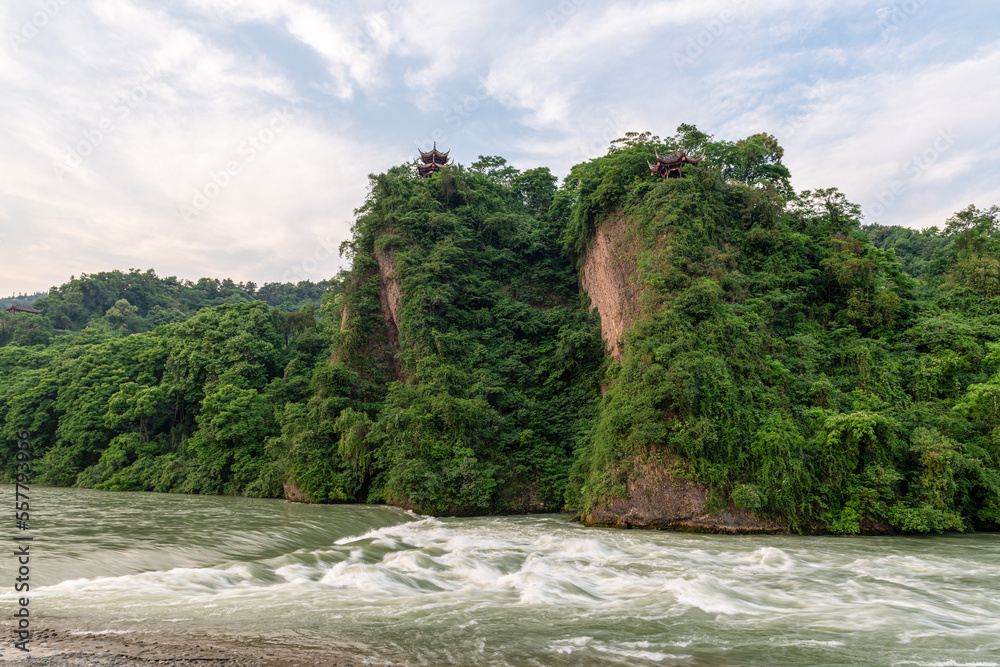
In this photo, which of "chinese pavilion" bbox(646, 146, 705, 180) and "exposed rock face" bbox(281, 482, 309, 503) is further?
"chinese pavilion" bbox(646, 146, 705, 180)

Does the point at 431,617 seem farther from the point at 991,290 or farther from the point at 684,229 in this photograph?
the point at 991,290

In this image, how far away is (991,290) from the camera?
2030 cm

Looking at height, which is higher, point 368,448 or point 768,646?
point 368,448

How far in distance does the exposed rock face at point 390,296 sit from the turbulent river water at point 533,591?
1249cm

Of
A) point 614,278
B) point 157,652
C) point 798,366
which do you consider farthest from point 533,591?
point 614,278

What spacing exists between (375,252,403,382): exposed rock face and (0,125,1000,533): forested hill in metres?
0.20

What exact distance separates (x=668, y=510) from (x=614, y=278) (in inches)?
432

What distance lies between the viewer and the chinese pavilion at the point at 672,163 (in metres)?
22.8

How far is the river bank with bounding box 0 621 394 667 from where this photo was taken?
4.70m

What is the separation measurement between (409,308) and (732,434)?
14450 mm

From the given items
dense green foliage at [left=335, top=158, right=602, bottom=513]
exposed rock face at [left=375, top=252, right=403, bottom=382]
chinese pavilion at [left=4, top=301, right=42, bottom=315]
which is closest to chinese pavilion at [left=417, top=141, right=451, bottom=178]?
dense green foliage at [left=335, top=158, right=602, bottom=513]

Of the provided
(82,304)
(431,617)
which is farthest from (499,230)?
(82,304)

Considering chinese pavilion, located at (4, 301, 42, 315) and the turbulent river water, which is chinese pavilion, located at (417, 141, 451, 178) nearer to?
the turbulent river water

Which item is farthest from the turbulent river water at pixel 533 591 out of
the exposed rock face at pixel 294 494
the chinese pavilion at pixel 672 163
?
the chinese pavilion at pixel 672 163
